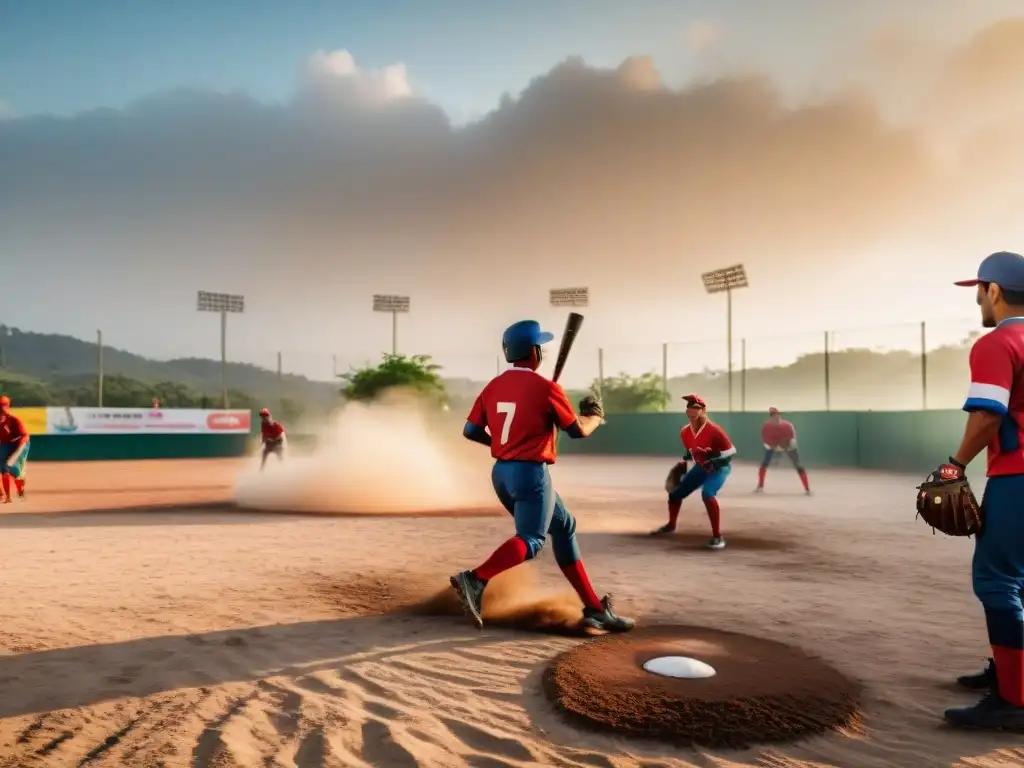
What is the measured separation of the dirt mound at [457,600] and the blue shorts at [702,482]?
322 centimetres

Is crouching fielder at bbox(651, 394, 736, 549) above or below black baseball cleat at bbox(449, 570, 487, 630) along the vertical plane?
above

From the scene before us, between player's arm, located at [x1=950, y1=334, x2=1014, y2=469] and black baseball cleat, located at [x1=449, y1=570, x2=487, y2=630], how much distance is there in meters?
3.07

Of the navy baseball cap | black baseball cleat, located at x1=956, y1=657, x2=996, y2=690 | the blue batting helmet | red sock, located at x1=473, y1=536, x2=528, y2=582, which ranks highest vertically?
the navy baseball cap

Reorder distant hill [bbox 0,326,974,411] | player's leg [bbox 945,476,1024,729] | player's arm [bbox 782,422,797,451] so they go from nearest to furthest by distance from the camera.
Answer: player's leg [bbox 945,476,1024,729], player's arm [bbox 782,422,797,451], distant hill [bbox 0,326,974,411]

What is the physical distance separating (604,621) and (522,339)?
2281mm

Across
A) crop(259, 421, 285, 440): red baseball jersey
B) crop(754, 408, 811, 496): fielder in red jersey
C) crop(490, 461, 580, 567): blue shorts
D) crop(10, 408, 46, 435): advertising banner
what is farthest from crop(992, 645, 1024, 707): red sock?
crop(10, 408, 46, 435): advertising banner

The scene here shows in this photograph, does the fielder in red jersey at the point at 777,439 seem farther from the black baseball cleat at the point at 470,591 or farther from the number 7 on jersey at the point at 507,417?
the black baseball cleat at the point at 470,591

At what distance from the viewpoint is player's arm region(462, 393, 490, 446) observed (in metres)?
5.69

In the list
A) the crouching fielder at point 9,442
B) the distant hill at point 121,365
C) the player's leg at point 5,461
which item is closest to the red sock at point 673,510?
the crouching fielder at point 9,442

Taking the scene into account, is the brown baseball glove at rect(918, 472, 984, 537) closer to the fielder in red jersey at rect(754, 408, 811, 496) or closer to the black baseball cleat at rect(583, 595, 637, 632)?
the black baseball cleat at rect(583, 595, 637, 632)

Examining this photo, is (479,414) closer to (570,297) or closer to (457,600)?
(457,600)

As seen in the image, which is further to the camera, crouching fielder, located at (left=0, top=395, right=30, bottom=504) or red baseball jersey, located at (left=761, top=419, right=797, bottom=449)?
red baseball jersey, located at (left=761, top=419, right=797, bottom=449)

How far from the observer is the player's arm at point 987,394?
3.57 m

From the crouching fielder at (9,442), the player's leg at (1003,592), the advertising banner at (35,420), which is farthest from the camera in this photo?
the advertising banner at (35,420)
